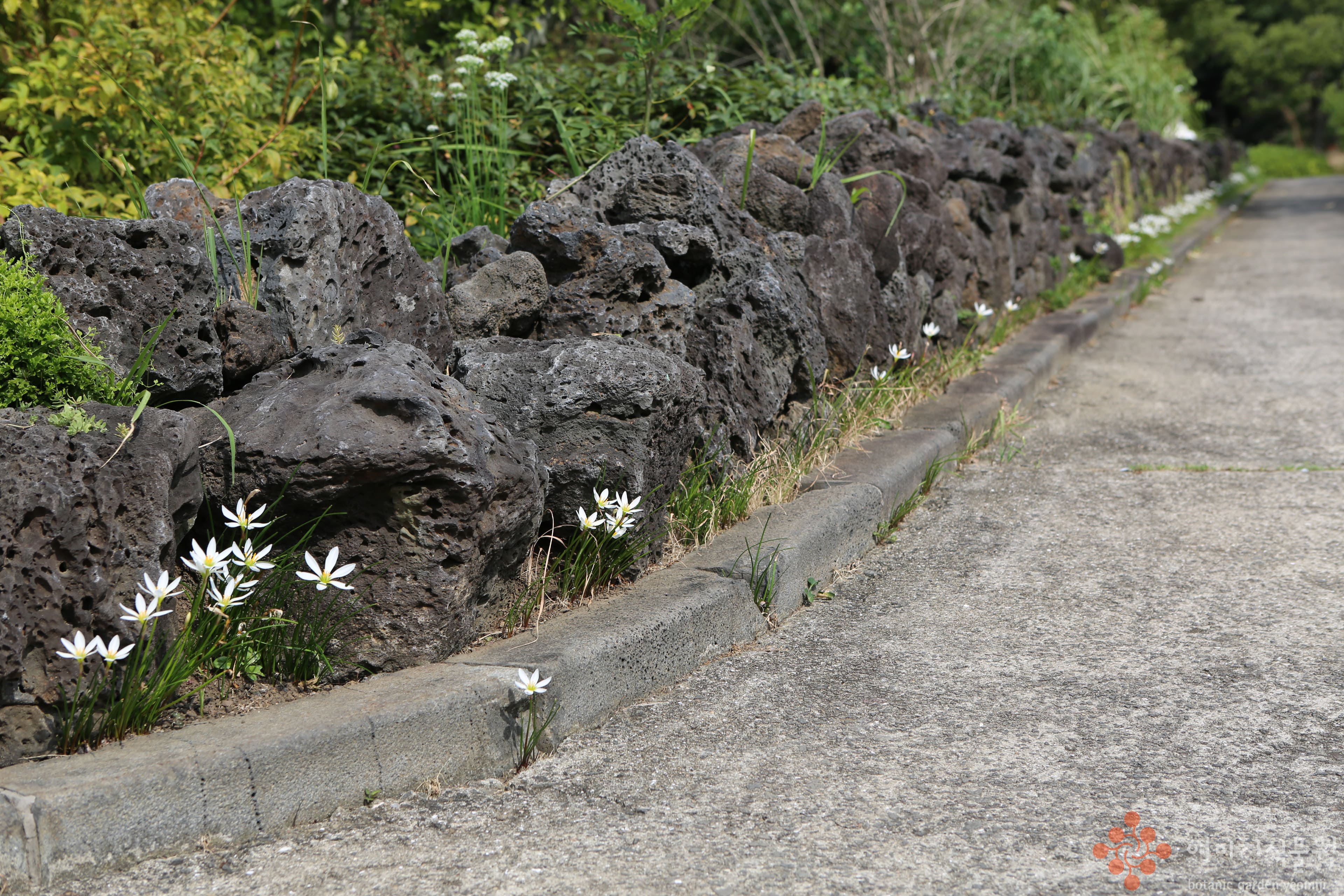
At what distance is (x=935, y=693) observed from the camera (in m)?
2.81

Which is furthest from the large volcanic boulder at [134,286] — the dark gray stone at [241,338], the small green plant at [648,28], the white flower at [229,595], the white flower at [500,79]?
the small green plant at [648,28]

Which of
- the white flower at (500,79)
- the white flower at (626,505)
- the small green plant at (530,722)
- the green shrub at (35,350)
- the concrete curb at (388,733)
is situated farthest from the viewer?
the white flower at (500,79)

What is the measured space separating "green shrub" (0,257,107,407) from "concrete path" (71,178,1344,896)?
959mm

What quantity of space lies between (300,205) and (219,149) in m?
1.61

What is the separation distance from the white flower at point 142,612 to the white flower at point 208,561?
0.14 m

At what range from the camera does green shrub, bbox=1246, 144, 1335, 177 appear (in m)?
32.1

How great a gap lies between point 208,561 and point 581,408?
3.39 ft

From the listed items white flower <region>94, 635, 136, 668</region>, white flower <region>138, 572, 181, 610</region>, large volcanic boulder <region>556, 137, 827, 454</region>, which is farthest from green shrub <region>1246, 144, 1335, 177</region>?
white flower <region>94, 635, 136, 668</region>

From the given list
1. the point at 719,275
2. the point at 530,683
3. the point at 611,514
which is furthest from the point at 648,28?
the point at 530,683

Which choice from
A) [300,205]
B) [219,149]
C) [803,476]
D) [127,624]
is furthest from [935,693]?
[219,149]

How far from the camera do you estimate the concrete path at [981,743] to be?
6.82ft

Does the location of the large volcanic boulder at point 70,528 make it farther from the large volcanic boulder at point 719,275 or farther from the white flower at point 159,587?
the large volcanic boulder at point 719,275

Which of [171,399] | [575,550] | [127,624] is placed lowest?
[575,550]

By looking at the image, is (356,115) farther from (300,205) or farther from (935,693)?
(935,693)
